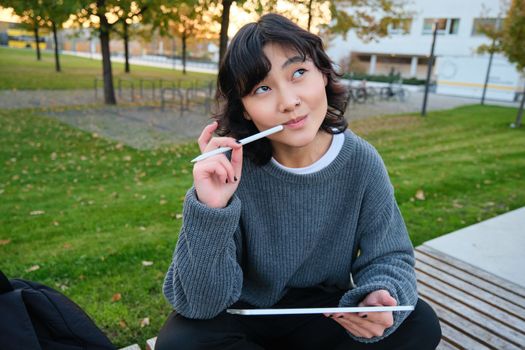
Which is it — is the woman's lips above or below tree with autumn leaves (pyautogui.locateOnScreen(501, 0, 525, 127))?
below

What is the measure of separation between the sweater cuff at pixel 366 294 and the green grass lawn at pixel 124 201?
4.90ft

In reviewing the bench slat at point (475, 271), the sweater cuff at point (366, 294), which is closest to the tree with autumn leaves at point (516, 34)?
the bench slat at point (475, 271)

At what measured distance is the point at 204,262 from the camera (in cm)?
137

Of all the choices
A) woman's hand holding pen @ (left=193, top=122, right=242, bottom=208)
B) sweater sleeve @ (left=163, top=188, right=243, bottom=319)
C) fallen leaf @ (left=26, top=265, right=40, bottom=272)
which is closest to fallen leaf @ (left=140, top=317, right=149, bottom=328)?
fallen leaf @ (left=26, top=265, right=40, bottom=272)

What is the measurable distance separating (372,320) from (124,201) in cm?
405

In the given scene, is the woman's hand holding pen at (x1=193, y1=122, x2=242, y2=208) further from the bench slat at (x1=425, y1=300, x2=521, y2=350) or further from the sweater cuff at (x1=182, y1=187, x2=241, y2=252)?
the bench slat at (x1=425, y1=300, x2=521, y2=350)

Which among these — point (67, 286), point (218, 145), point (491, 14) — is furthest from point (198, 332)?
point (491, 14)

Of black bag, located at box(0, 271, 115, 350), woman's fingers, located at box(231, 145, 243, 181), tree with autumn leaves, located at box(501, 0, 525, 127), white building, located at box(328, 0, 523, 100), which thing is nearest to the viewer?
black bag, located at box(0, 271, 115, 350)

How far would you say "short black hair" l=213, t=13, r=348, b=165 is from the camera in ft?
4.83

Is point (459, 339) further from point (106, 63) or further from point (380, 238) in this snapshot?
point (106, 63)

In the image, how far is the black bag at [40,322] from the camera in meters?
1.19

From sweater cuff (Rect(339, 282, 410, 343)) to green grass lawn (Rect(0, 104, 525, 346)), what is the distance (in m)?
1.49

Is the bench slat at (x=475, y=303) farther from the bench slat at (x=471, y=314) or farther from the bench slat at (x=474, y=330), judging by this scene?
the bench slat at (x=474, y=330)

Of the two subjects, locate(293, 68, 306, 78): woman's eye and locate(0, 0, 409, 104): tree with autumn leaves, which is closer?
locate(293, 68, 306, 78): woman's eye
